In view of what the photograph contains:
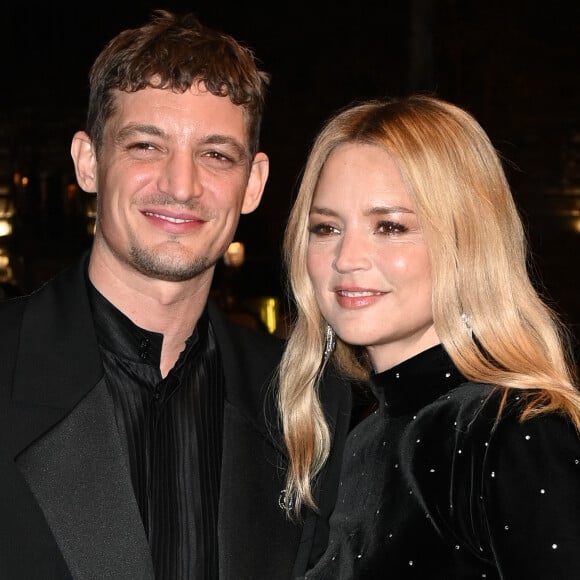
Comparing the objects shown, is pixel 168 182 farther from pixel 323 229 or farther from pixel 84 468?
pixel 84 468

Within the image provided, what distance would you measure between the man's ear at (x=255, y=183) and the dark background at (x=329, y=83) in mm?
4650

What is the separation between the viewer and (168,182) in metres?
2.30

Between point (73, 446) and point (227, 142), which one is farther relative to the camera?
point (227, 142)

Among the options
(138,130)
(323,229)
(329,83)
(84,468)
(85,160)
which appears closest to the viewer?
(84,468)


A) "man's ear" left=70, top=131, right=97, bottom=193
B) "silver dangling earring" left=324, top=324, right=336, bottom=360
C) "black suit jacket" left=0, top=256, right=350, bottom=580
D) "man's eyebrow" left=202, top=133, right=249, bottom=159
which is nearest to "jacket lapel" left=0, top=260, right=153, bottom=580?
"black suit jacket" left=0, top=256, right=350, bottom=580

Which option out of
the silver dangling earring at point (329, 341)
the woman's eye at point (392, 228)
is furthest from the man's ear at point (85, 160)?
the woman's eye at point (392, 228)

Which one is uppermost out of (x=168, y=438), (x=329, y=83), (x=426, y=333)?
(x=426, y=333)

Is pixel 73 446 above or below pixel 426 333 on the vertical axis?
below

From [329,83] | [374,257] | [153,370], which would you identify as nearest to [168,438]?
[153,370]

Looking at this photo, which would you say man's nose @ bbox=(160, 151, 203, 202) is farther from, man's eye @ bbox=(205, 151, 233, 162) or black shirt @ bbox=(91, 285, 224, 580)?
black shirt @ bbox=(91, 285, 224, 580)

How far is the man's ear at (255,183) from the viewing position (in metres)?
2.55

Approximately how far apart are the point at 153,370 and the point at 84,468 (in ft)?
1.02

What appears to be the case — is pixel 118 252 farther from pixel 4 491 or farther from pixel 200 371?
pixel 4 491

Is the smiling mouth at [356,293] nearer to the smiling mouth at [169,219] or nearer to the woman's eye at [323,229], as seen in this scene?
the woman's eye at [323,229]
